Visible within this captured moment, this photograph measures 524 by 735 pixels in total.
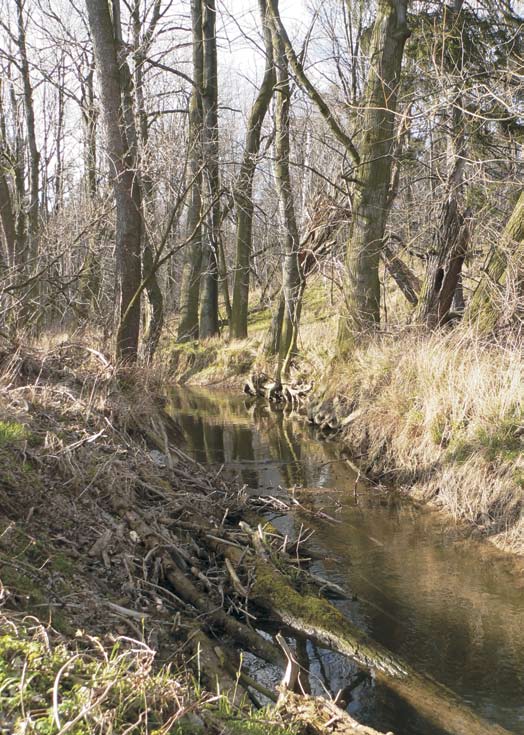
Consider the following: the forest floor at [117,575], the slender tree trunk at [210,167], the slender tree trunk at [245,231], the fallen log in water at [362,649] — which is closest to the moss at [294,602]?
the fallen log in water at [362,649]

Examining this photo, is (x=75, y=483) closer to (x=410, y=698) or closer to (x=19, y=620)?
(x=19, y=620)

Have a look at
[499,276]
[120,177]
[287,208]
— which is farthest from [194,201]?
[499,276]

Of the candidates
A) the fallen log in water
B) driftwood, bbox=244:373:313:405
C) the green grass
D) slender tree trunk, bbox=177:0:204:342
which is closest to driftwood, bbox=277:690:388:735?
the fallen log in water

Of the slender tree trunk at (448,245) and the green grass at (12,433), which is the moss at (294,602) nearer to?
the green grass at (12,433)

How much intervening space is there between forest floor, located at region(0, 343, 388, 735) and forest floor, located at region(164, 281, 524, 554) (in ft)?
8.03

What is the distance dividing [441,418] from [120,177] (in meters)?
6.06

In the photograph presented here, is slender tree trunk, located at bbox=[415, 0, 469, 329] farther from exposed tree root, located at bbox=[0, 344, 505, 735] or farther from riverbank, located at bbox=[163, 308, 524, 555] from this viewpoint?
exposed tree root, located at bbox=[0, 344, 505, 735]

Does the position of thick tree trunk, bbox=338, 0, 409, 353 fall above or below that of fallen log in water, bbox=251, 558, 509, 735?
above

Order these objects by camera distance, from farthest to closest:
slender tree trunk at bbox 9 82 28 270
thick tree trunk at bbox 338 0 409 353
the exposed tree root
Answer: slender tree trunk at bbox 9 82 28 270 → thick tree trunk at bbox 338 0 409 353 → the exposed tree root

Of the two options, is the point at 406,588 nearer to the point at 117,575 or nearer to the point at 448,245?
the point at 117,575

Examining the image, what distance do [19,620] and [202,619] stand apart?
5.94 ft

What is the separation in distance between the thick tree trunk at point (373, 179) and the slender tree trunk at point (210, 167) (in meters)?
2.69

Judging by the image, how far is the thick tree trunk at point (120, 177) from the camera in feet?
34.6

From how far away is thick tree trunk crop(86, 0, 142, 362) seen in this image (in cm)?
1053
